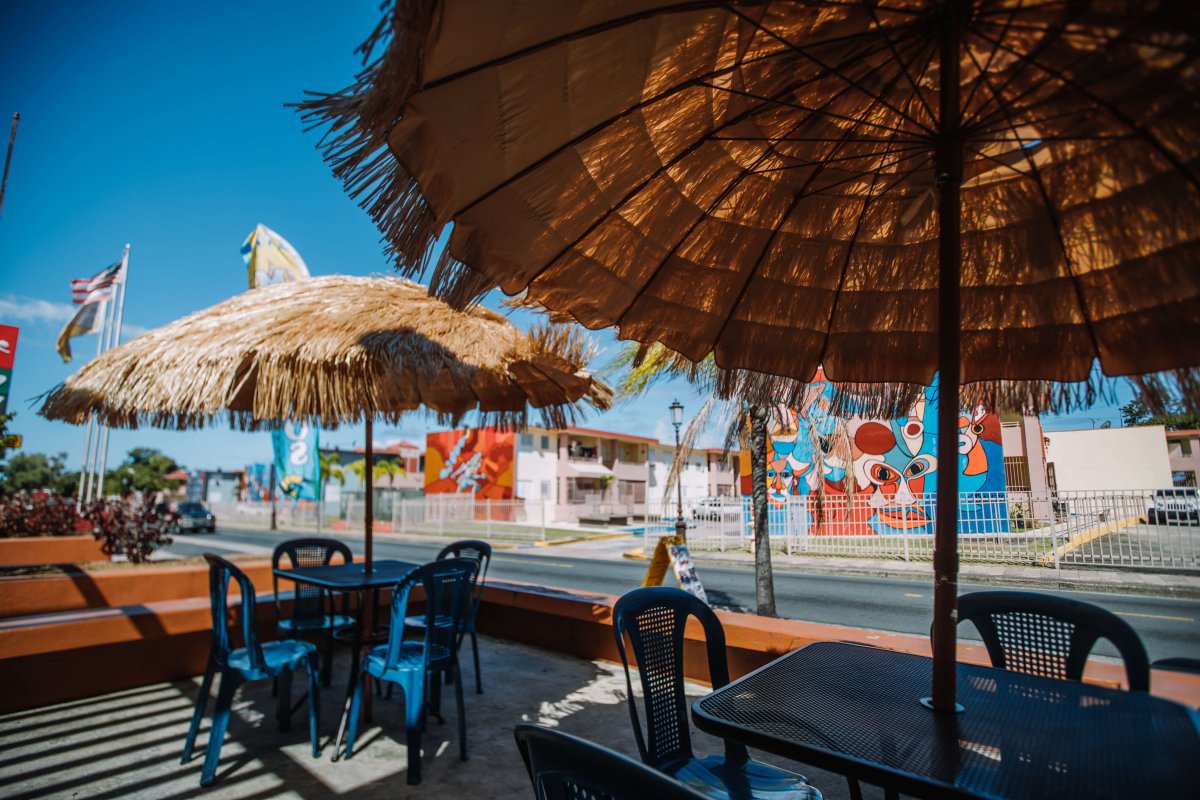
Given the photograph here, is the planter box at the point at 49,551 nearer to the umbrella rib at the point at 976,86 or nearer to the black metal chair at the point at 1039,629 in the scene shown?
the black metal chair at the point at 1039,629

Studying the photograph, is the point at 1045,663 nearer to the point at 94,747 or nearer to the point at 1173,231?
the point at 1173,231

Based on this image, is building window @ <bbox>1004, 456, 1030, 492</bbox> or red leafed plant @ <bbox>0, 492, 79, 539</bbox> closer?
building window @ <bbox>1004, 456, 1030, 492</bbox>

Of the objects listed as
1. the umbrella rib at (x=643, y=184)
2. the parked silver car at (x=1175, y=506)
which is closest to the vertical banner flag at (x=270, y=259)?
the umbrella rib at (x=643, y=184)

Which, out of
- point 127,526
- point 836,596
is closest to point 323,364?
point 127,526

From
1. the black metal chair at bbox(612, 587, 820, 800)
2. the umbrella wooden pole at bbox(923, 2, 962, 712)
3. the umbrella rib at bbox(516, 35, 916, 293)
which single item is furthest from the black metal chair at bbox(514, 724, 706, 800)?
the umbrella rib at bbox(516, 35, 916, 293)

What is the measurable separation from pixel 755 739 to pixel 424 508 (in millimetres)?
27130

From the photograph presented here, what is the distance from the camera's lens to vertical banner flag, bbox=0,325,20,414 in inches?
346

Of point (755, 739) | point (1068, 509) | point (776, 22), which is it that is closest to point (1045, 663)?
point (755, 739)

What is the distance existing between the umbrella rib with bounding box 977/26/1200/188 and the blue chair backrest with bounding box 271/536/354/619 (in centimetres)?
484

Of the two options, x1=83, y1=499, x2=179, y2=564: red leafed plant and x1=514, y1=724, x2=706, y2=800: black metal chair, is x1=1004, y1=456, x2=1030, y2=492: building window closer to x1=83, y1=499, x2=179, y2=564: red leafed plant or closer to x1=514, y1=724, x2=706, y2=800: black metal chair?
x1=514, y1=724, x2=706, y2=800: black metal chair

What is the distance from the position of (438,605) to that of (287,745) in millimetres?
1220

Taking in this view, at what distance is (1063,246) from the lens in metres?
1.97

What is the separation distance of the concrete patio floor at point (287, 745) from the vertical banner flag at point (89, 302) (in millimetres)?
11903

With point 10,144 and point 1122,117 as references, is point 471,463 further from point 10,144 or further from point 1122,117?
point 1122,117
